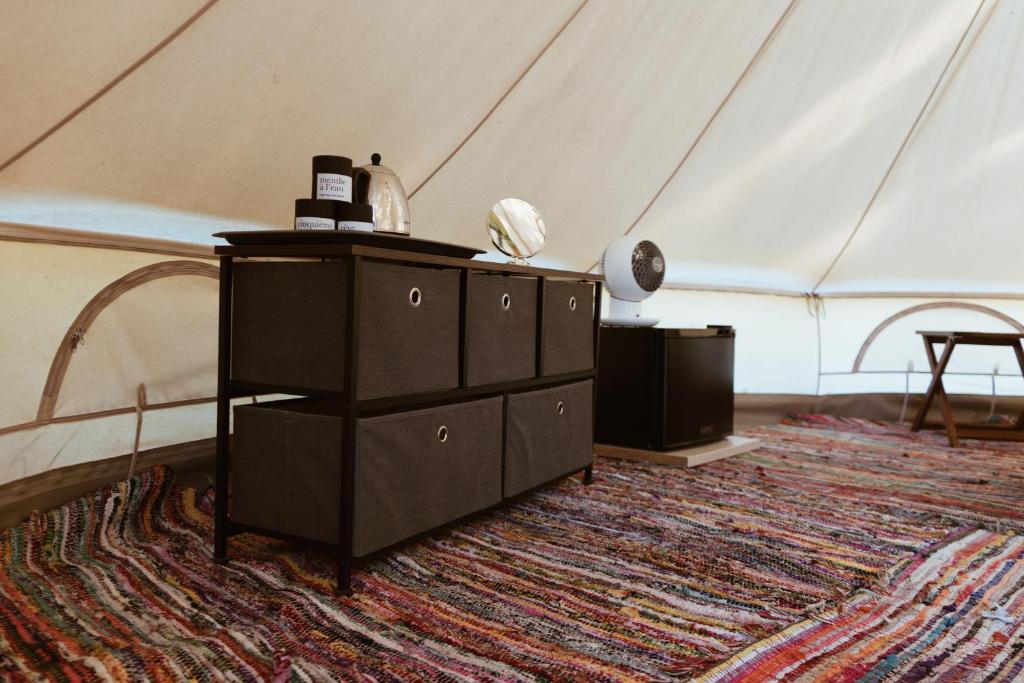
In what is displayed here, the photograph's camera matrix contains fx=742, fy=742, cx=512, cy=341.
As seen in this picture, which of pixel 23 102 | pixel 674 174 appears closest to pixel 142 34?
pixel 23 102

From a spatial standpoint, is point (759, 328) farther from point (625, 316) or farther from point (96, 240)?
point (96, 240)

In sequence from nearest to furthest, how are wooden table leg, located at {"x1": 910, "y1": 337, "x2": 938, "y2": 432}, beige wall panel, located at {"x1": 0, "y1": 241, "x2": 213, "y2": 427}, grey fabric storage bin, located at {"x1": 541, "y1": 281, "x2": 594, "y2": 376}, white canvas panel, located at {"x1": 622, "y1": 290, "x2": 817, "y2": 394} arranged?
1. beige wall panel, located at {"x1": 0, "y1": 241, "x2": 213, "y2": 427}
2. grey fabric storage bin, located at {"x1": 541, "y1": 281, "x2": 594, "y2": 376}
3. wooden table leg, located at {"x1": 910, "y1": 337, "x2": 938, "y2": 432}
4. white canvas panel, located at {"x1": 622, "y1": 290, "x2": 817, "y2": 394}

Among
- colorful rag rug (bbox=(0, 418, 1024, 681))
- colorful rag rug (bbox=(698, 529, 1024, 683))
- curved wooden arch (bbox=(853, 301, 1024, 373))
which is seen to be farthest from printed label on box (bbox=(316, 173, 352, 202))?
curved wooden arch (bbox=(853, 301, 1024, 373))

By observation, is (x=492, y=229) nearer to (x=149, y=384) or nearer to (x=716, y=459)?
(x=149, y=384)

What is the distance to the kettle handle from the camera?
6.09 feet

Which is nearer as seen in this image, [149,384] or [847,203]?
[149,384]

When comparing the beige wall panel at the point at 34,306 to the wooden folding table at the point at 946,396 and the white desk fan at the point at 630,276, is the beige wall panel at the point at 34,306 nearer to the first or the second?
the white desk fan at the point at 630,276

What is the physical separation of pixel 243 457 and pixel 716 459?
2071 millimetres

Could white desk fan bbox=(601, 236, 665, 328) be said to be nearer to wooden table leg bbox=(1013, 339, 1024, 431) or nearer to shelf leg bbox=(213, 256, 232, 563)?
shelf leg bbox=(213, 256, 232, 563)

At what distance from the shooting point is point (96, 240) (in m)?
1.94

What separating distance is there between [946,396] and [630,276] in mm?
2029

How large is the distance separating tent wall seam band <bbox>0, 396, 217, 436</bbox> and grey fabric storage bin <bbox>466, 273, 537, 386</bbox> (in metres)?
0.95

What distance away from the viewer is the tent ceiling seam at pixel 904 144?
132 inches

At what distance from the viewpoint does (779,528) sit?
85.7 inches
